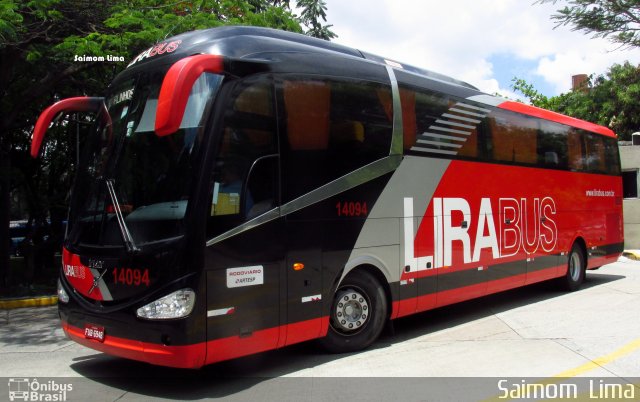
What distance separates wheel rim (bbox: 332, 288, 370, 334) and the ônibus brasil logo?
2.96 m

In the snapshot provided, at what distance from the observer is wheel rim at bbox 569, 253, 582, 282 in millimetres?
11691

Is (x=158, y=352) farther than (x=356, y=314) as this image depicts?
No

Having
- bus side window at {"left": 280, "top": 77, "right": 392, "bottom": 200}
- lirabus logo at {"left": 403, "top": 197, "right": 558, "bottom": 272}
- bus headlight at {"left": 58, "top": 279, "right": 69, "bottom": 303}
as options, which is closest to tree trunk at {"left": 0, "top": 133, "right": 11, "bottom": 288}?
bus headlight at {"left": 58, "top": 279, "right": 69, "bottom": 303}

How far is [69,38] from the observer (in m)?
10.1

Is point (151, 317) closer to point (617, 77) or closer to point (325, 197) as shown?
point (325, 197)

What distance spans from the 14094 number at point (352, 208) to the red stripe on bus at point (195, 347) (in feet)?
4.27

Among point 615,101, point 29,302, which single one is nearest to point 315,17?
point 615,101

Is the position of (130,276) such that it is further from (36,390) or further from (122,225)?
(36,390)

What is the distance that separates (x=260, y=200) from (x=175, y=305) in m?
1.34

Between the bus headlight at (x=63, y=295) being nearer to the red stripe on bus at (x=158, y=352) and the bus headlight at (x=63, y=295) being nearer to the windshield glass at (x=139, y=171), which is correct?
the windshield glass at (x=139, y=171)

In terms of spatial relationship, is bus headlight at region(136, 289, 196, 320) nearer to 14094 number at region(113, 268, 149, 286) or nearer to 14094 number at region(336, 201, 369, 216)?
14094 number at region(113, 268, 149, 286)

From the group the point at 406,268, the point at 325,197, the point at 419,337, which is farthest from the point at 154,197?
the point at 419,337

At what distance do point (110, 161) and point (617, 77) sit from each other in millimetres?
28712

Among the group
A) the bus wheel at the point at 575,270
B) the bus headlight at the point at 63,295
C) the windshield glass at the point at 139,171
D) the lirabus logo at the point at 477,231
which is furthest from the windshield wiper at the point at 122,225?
the bus wheel at the point at 575,270
